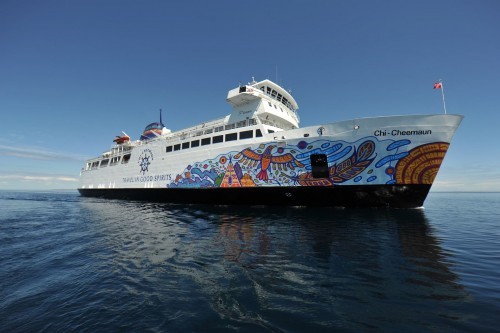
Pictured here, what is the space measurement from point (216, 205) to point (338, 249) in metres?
16.1

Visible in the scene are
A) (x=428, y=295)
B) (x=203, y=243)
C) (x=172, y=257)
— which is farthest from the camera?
(x=203, y=243)

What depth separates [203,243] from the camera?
825 centimetres

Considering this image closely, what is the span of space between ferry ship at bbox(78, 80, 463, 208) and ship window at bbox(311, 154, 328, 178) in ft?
0.24

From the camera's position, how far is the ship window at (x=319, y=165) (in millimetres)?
16141

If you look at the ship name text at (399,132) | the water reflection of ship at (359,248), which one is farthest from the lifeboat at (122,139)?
the ship name text at (399,132)

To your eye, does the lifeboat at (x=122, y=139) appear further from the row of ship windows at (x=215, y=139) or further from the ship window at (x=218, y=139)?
the ship window at (x=218, y=139)

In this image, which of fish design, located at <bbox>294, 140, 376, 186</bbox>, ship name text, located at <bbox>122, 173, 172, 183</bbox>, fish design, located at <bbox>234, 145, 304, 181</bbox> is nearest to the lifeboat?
ship name text, located at <bbox>122, 173, 172, 183</bbox>

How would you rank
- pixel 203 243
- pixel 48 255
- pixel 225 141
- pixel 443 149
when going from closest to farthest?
pixel 48 255
pixel 203 243
pixel 443 149
pixel 225 141

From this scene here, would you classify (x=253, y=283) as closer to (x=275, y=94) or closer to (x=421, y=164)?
(x=421, y=164)

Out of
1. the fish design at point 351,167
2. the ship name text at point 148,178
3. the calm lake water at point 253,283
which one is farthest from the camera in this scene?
the ship name text at point 148,178

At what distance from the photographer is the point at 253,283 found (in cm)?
480

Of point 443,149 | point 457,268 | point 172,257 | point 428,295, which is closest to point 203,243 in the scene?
point 172,257

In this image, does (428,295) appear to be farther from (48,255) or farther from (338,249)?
(48,255)

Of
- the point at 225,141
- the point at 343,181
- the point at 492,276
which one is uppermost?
the point at 225,141
